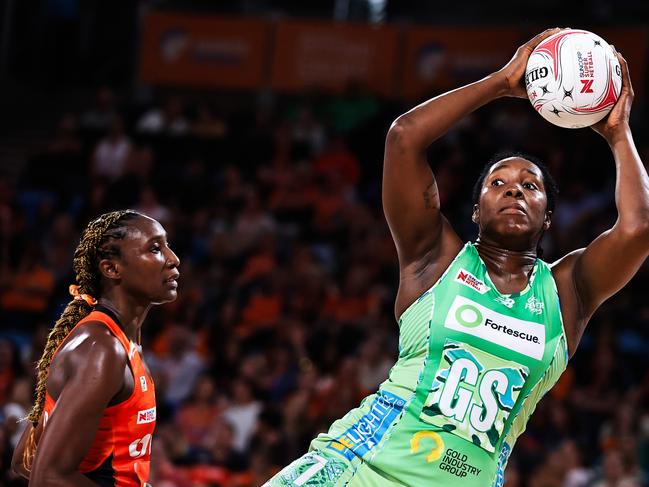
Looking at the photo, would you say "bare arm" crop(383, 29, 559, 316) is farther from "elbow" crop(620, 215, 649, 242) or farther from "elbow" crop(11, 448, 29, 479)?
"elbow" crop(11, 448, 29, 479)

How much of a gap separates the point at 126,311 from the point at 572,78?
1880mm

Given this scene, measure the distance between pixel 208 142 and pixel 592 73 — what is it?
944 centimetres

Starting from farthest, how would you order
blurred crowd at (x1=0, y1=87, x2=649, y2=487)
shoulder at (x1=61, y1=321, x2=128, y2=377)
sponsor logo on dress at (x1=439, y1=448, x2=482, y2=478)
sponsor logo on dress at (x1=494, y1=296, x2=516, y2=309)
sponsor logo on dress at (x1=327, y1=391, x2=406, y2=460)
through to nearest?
1. blurred crowd at (x1=0, y1=87, x2=649, y2=487)
2. sponsor logo on dress at (x1=494, y1=296, x2=516, y2=309)
3. sponsor logo on dress at (x1=327, y1=391, x2=406, y2=460)
4. sponsor logo on dress at (x1=439, y1=448, x2=482, y2=478)
5. shoulder at (x1=61, y1=321, x2=128, y2=377)

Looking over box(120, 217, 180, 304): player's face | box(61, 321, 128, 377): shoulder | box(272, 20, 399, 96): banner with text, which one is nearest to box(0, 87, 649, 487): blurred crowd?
box(272, 20, 399, 96): banner with text

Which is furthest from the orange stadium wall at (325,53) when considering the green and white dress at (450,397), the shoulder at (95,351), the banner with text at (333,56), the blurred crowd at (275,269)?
the shoulder at (95,351)

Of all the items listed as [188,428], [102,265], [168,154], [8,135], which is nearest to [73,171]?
[168,154]

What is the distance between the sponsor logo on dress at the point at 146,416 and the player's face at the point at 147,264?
0.41 metres

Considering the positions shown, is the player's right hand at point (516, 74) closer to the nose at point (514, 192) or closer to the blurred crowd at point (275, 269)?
the nose at point (514, 192)

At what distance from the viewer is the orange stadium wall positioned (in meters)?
13.2

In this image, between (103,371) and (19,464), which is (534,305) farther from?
(19,464)

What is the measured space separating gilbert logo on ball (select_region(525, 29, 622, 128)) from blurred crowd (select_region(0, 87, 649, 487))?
3.93 m

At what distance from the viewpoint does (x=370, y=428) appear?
12.4 ft

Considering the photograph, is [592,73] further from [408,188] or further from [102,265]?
[102,265]

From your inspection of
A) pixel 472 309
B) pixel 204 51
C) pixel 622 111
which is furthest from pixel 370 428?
pixel 204 51
